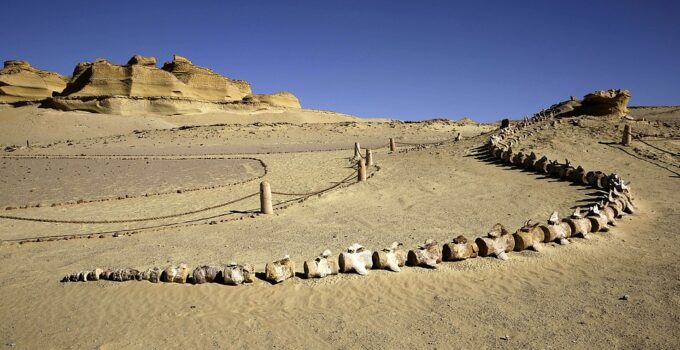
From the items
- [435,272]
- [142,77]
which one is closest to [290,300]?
[435,272]

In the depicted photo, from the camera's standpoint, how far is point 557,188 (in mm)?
11141

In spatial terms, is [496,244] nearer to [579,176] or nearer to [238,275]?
[238,275]

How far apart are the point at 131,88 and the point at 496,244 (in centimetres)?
5054

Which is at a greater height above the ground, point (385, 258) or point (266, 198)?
point (266, 198)

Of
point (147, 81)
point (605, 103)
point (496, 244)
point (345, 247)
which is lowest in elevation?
point (345, 247)

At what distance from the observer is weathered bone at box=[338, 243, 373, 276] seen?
5.83 m

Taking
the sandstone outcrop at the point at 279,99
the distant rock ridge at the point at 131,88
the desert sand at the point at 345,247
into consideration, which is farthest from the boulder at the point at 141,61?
the desert sand at the point at 345,247

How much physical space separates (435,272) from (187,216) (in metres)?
6.78

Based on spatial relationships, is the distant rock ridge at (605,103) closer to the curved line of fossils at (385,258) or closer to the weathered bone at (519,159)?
the weathered bone at (519,159)

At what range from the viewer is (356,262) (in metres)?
5.86

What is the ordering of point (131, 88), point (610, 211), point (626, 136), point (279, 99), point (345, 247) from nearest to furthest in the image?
point (345, 247) < point (610, 211) < point (626, 136) < point (131, 88) < point (279, 99)

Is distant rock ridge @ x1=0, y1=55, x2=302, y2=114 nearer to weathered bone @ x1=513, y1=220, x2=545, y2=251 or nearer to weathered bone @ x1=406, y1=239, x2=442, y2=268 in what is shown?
weathered bone @ x1=406, y1=239, x2=442, y2=268

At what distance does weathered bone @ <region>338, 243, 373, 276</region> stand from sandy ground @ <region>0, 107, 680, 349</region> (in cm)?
14

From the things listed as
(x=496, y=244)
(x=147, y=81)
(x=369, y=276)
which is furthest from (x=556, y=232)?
(x=147, y=81)
